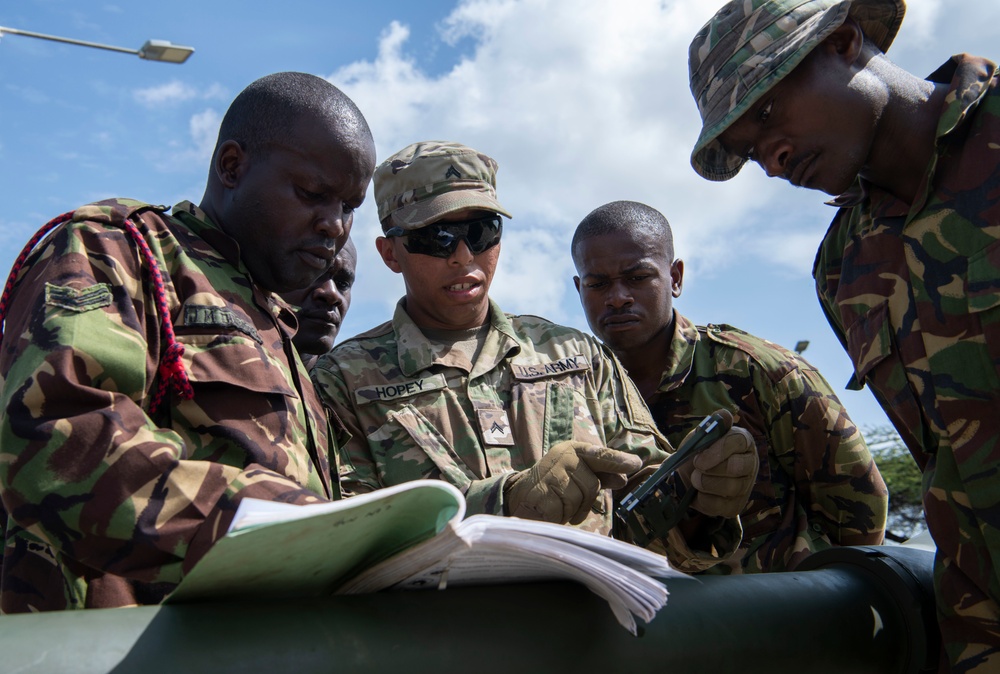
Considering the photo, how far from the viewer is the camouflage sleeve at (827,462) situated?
3.78 m

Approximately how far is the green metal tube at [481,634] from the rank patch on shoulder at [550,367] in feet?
5.29

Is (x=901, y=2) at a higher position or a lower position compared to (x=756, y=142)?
higher

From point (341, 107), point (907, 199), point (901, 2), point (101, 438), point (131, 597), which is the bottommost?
point (131, 597)

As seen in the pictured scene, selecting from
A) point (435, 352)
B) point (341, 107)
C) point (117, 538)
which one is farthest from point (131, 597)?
point (435, 352)

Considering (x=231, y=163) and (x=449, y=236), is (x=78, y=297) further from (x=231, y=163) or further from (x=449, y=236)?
(x=449, y=236)

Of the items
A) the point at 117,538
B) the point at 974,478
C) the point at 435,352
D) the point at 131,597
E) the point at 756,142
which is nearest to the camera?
the point at 117,538

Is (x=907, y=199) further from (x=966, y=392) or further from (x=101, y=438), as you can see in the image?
(x=101, y=438)

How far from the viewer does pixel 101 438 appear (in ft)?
4.33

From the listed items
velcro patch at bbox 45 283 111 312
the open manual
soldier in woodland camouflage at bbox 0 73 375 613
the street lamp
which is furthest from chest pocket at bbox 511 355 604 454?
the street lamp

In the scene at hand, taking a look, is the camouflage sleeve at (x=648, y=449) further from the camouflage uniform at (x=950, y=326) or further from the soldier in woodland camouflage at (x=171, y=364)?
the soldier in woodland camouflage at (x=171, y=364)

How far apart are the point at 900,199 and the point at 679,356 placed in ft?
6.36

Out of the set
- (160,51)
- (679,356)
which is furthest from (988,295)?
(160,51)

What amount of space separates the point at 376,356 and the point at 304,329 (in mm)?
896

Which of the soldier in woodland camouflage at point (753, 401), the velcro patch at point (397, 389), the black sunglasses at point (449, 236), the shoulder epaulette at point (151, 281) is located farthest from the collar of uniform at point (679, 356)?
the shoulder epaulette at point (151, 281)
